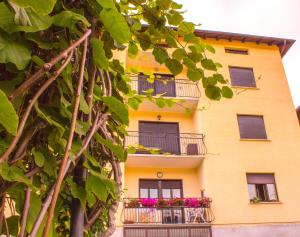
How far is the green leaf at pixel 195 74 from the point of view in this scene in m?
1.40

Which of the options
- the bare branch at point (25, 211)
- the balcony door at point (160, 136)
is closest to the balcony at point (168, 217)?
the balcony door at point (160, 136)

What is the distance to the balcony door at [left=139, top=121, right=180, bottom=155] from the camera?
14.7 m

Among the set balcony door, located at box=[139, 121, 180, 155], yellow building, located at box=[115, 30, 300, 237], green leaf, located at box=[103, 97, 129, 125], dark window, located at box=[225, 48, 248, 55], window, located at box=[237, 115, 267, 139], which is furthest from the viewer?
dark window, located at box=[225, 48, 248, 55]

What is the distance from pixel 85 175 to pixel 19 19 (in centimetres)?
44

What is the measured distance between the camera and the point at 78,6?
925mm

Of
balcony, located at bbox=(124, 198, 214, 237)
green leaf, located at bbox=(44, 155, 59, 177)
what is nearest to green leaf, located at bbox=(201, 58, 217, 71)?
green leaf, located at bbox=(44, 155, 59, 177)

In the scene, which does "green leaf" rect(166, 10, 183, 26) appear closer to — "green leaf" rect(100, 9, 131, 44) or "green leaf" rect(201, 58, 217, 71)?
"green leaf" rect(201, 58, 217, 71)

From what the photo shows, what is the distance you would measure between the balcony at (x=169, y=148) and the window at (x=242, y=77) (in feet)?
13.1

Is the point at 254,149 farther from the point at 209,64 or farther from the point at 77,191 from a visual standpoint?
the point at 77,191

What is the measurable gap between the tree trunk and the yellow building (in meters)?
11.6

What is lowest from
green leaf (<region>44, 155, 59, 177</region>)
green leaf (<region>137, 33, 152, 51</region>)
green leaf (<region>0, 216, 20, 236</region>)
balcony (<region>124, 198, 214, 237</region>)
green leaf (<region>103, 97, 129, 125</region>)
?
green leaf (<region>0, 216, 20, 236</region>)

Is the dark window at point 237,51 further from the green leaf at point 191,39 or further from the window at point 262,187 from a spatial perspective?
the green leaf at point 191,39

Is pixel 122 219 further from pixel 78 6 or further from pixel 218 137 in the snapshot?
pixel 78 6

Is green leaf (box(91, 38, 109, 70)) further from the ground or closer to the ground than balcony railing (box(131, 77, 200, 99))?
closer to the ground
